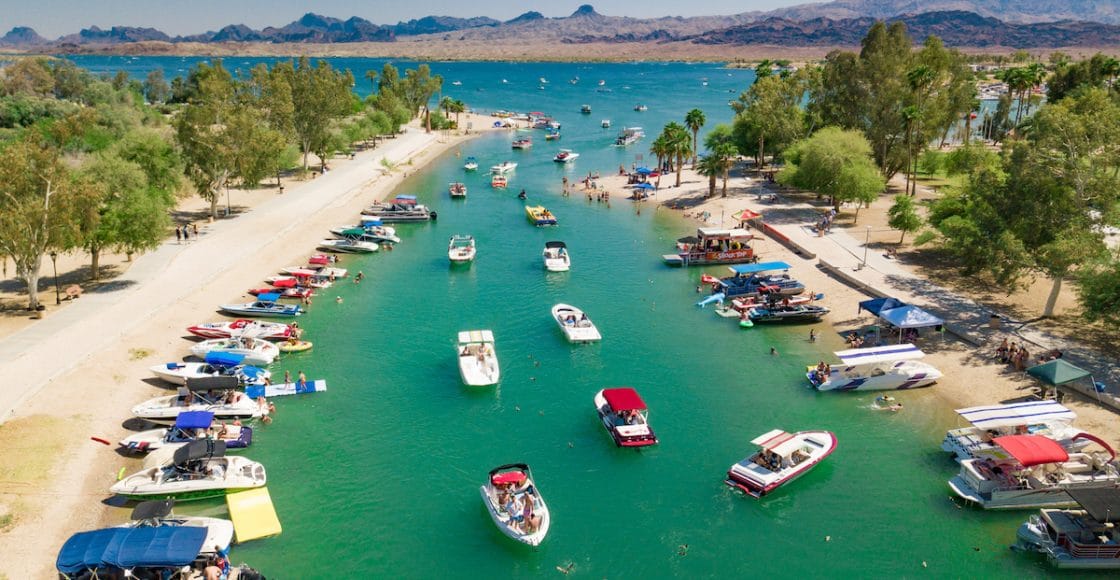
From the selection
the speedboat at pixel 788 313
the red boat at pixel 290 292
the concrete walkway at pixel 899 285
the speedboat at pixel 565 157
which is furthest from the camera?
the speedboat at pixel 565 157

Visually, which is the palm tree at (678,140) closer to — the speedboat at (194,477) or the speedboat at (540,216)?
the speedboat at (540,216)

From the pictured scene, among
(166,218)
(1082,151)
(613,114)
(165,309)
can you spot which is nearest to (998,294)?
(1082,151)

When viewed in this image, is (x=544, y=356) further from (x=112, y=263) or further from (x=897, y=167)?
(x=897, y=167)

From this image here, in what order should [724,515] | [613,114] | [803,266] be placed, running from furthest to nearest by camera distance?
[613,114], [803,266], [724,515]

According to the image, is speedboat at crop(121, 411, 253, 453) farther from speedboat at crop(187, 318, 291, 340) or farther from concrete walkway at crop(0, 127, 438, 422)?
speedboat at crop(187, 318, 291, 340)

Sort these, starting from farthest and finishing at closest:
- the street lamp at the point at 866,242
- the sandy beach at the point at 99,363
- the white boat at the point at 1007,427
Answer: the street lamp at the point at 866,242 < the white boat at the point at 1007,427 < the sandy beach at the point at 99,363

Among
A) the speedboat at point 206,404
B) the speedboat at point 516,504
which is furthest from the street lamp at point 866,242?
the speedboat at point 206,404

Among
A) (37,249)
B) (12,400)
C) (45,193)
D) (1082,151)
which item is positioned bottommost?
(12,400)

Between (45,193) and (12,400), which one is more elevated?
(45,193)
